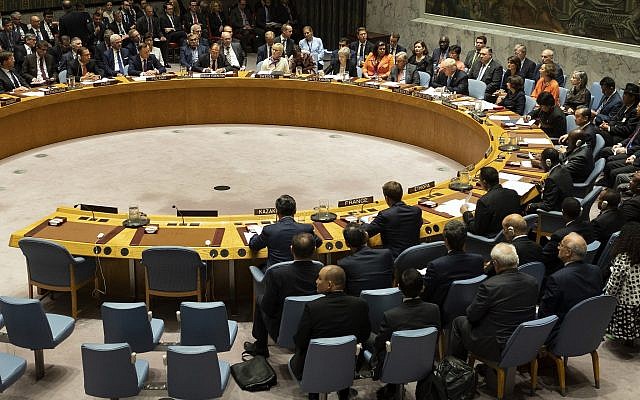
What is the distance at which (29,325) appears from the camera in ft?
20.6

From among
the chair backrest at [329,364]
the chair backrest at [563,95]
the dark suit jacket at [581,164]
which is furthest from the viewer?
the chair backrest at [563,95]

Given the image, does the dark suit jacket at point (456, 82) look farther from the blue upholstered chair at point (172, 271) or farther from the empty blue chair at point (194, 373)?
the empty blue chair at point (194, 373)

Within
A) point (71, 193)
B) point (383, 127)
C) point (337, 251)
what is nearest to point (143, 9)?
point (383, 127)

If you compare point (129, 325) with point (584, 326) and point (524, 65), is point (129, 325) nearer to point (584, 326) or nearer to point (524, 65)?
point (584, 326)

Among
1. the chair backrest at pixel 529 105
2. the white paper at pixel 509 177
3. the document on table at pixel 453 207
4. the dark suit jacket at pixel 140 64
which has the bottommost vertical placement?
the document on table at pixel 453 207

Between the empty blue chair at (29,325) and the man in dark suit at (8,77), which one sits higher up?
the man in dark suit at (8,77)

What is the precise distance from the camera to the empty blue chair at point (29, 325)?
6.20 m

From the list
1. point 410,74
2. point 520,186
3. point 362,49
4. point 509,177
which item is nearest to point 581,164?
point 509,177

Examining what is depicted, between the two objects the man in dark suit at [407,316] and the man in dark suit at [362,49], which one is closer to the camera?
the man in dark suit at [407,316]

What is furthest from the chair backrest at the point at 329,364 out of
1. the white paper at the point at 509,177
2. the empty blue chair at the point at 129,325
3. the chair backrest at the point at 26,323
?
the white paper at the point at 509,177

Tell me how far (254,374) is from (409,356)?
53.4 inches

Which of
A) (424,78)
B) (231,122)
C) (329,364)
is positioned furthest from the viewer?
(231,122)

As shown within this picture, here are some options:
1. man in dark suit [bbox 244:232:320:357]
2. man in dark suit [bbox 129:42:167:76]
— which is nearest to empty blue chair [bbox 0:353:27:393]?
man in dark suit [bbox 244:232:320:357]

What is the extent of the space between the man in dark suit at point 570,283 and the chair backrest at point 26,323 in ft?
12.3
